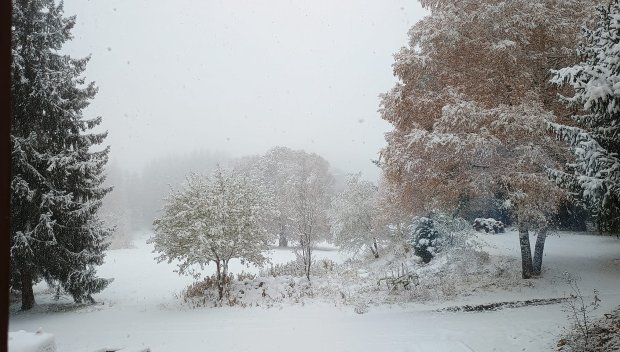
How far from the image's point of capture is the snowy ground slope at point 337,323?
8.81 meters

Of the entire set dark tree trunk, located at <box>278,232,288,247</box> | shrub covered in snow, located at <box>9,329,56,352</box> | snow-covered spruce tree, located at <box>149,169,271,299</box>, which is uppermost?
snow-covered spruce tree, located at <box>149,169,271,299</box>

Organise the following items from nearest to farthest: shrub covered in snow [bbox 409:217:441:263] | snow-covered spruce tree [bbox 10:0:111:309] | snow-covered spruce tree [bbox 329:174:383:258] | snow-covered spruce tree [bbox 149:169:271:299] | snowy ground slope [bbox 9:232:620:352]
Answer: snowy ground slope [bbox 9:232:620:352] → snow-covered spruce tree [bbox 10:0:111:309] → snow-covered spruce tree [bbox 149:169:271:299] → shrub covered in snow [bbox 409:217:441:263] → snow-covered spruce tree [bbox 329:174:383:258]

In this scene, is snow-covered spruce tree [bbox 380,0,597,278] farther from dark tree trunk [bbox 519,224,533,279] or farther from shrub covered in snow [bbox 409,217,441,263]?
shrub covered in snow [bbox 409,217,441,263]

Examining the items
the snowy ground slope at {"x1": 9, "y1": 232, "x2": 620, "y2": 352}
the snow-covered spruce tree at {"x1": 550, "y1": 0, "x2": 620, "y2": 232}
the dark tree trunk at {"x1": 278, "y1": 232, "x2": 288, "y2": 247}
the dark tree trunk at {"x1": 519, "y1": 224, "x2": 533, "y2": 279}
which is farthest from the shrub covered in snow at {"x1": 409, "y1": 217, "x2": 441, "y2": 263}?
the dark tree trunk at {"x1": 278, "y1": 232, "x2": 288, "y2": 247}

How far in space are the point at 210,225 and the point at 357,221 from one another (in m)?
13.9

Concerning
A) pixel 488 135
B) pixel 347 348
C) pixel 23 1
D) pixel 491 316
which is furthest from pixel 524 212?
pixel 23 1

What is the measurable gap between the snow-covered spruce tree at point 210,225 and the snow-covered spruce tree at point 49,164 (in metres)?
2.98

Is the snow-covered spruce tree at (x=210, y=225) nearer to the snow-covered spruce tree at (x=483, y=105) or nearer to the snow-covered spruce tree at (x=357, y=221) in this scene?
the snow-covered spruce tree at (x=483, y=105)

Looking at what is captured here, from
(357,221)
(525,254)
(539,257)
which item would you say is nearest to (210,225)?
(525,254)

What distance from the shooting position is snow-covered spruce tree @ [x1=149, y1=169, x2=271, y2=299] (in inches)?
Result: 609

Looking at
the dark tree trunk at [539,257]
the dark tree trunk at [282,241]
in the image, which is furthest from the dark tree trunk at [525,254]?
the dark tree trunk at [282,241]

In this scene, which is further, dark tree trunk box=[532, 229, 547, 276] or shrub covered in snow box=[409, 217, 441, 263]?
shrub covered in snow box=[409, 217, 441, 263]

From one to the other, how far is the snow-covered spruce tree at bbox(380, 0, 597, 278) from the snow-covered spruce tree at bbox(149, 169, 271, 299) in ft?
22.6

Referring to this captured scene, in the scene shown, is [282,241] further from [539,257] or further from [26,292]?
[539,257]
